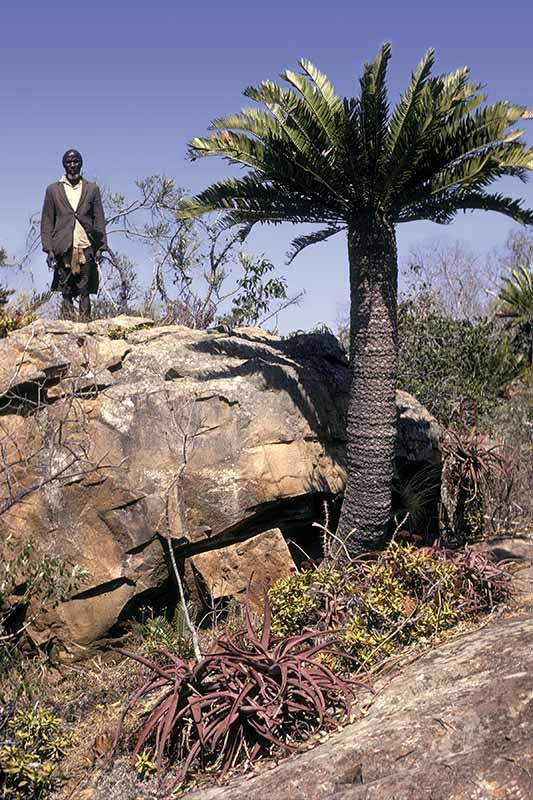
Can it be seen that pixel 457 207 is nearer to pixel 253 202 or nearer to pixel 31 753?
pixel 253 202

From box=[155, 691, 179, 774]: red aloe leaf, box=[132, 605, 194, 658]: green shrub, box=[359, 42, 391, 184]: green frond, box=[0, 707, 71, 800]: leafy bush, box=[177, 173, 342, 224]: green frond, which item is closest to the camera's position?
box=[155, 691, 179, 774]: red aloe leaf

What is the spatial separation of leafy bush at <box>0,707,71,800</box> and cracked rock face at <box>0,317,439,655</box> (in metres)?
1.82

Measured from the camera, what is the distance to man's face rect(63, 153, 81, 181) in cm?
1056

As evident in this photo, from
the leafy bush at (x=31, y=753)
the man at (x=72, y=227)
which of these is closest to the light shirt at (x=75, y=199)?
the man at (x=72, y=227)

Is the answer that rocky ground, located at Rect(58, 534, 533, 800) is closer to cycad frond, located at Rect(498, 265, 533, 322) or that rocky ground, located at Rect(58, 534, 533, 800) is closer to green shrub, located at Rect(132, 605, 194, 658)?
green shrub, located at Rect(132, 605, 194, 658)

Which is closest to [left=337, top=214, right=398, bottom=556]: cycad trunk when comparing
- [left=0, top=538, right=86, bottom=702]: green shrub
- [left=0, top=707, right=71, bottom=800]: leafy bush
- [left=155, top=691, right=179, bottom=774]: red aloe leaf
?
[left=0, top=538, right=86, bottom=702]: green shrub

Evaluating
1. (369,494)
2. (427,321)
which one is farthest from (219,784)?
(427,321)

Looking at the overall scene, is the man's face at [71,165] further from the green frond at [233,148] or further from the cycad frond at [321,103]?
the cycad frond at [321,103]

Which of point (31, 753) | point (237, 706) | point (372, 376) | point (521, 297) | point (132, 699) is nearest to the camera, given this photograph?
point (237, 706)

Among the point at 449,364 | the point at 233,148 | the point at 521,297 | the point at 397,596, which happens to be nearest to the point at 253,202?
the point at 233,148

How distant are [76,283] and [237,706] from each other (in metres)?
7.20

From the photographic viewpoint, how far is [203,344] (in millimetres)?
9250

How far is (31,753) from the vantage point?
5617 mm

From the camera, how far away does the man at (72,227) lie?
10.6 metres
